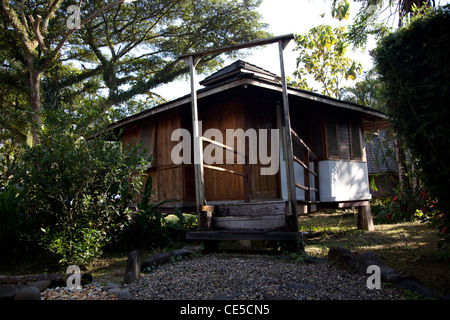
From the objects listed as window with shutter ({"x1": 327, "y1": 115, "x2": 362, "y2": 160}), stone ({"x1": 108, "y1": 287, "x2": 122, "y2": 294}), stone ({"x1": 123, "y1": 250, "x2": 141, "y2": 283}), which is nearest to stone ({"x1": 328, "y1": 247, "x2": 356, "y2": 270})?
stone ({"x1": 123, "y1": 250, "x2": 141, "y2": 283})

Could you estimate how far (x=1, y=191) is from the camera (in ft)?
21.7

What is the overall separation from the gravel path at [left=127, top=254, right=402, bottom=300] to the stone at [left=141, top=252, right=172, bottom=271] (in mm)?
122

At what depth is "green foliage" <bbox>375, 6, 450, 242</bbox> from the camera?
14.2 ft

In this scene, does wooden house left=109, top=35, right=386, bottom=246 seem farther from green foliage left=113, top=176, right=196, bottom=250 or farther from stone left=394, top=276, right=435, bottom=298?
stone left=394, top=276, right=435, bottom=298

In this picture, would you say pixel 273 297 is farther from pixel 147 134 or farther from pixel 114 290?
pixel 147 134

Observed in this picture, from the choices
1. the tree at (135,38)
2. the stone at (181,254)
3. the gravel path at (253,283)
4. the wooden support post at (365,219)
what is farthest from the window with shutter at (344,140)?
the tree at (135,38)

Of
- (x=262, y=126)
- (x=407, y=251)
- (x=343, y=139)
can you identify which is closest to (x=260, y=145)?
(x=262, y=126)

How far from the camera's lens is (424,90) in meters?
4.48

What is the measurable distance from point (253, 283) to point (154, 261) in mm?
1771

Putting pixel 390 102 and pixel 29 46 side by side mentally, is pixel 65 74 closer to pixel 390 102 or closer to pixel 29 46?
pixel 29 46

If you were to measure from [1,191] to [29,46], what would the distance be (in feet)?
41.8

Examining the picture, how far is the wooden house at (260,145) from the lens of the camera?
7.81 m
